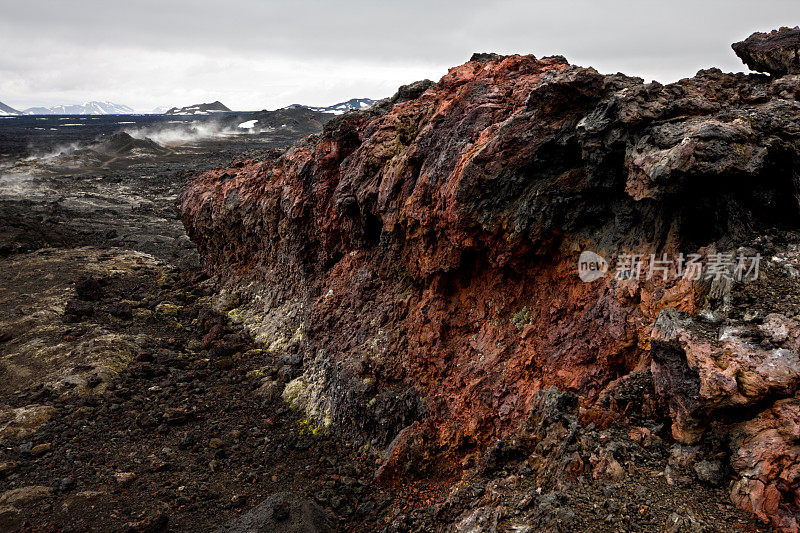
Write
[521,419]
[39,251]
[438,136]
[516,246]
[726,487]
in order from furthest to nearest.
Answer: [39,251]
[438,136]
[516,246]
[521,419]
[726,487]

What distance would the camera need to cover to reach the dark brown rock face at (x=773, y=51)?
8.27m

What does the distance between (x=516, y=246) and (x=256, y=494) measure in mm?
7731

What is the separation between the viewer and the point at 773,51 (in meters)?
8.51

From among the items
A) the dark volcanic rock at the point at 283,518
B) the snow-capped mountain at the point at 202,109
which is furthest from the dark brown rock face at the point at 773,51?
the snow-capped mountain at the point at 202,109

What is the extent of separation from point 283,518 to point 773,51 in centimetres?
1289

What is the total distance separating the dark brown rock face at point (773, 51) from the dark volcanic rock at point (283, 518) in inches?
476

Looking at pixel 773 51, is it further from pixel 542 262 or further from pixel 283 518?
pixel 283 518

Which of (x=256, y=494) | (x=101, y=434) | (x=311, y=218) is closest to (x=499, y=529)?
(x=256, y=494)

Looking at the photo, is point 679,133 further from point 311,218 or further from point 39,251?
point 39,251

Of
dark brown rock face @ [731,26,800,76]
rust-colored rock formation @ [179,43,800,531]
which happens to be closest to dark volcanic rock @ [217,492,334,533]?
rust-colored rock formation @ [179,43,800,531]

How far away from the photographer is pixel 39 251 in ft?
Answer: 78.1

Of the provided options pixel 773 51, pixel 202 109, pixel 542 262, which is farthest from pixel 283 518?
pixel 202 109

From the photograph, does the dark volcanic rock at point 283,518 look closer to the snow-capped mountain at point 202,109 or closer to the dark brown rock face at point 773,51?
the dark brown rock face at point 773,51

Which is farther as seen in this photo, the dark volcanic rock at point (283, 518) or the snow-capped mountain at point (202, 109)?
the snow-capped mountain at point (202, 109)
